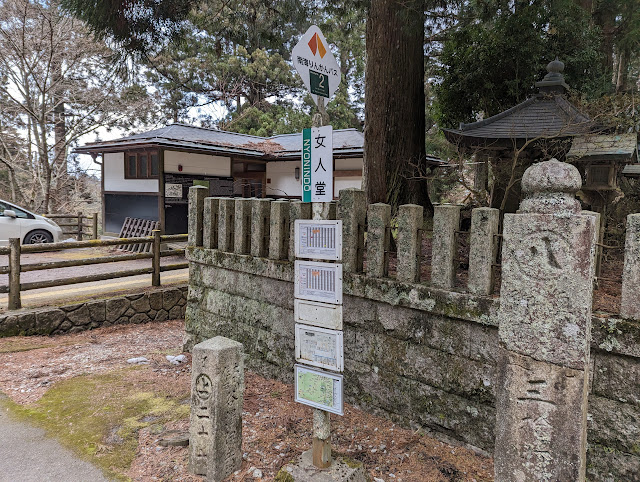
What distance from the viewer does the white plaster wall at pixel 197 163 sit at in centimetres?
1295

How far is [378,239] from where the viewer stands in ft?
13.5

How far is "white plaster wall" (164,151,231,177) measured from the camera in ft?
42.5

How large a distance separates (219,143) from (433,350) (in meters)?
11.8

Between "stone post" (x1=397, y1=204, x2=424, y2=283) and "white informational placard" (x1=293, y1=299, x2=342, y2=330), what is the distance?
0.97 meters

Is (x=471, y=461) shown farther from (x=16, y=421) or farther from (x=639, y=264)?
(x=16, y=421)

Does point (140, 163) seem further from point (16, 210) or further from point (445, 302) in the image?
point (445, 302)

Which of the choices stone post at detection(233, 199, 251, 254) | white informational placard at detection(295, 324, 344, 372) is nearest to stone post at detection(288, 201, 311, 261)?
stone post at detection(233, 199, 251, 254)

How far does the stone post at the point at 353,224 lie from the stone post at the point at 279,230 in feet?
2.90

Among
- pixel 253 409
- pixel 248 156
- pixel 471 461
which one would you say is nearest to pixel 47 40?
pixel 248 156

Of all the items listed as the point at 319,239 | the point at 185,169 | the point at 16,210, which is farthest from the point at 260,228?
the point at 16,210

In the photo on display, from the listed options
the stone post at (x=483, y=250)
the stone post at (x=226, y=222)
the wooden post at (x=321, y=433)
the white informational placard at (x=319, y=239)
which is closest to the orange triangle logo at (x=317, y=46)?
the wooden post at (x=321, y=433)

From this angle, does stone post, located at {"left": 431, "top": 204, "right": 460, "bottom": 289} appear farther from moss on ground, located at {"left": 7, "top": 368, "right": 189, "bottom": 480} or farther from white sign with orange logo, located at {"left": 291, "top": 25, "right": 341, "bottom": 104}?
moss on ground, located at {"left": 7, "top": 368, "right": 189, "bottom": 480}

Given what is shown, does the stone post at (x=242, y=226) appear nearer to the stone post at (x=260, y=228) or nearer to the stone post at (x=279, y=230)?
the stone post at (x=260, y=228)

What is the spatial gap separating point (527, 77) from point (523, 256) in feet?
29.1
